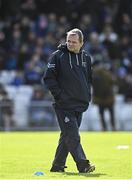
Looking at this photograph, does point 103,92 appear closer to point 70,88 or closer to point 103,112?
point 103,112

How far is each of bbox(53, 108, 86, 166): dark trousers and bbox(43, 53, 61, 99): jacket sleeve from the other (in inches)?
15.0

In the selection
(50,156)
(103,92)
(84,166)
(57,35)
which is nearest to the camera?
(84,166)

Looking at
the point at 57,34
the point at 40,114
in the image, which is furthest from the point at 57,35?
the point at 40,114

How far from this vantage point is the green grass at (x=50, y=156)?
12.7m

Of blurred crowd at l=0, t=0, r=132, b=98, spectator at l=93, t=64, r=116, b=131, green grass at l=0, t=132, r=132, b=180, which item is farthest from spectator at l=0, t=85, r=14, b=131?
spectator at l=93, t=64, r=116, b=131

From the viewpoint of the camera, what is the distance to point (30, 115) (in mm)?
27125

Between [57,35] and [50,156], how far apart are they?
1532 cm

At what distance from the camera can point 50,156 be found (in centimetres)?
1667

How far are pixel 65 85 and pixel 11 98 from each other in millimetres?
14577

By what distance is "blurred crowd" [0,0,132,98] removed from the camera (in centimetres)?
2947

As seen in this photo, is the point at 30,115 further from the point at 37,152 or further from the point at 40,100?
the point at 37,152

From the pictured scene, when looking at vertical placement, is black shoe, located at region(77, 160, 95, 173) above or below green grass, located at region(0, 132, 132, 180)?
above

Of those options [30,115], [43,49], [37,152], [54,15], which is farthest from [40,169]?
[54,15]

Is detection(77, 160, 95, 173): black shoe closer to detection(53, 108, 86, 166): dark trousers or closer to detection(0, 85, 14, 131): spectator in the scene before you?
detection(53, 108, 86, 166): dark trousers
